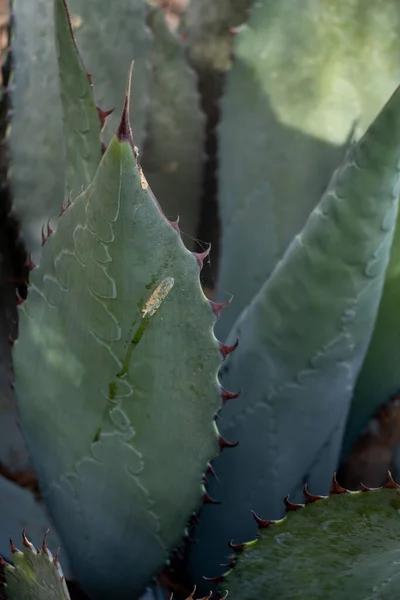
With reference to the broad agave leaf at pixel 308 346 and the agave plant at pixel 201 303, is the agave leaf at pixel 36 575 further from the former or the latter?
the broad agave leaf at pixel 308 346

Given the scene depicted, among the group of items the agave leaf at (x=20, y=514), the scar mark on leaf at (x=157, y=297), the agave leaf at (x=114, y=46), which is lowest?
the agave leaf at (x=20, y=514)

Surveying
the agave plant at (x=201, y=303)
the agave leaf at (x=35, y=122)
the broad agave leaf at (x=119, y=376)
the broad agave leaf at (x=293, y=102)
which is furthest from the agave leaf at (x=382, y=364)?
the agave leaf at (x=35, y=122)

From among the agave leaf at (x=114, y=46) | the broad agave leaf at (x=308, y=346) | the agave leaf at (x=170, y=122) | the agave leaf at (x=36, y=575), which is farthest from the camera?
the agave leaf at (x=170, y=122)

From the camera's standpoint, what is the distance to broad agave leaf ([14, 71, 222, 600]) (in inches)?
22.4

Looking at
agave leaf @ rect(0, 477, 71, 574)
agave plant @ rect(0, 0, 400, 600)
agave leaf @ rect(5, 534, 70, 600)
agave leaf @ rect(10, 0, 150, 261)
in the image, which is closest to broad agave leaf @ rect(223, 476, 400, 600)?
agave plant @ rect(0, 0, 400, 600)

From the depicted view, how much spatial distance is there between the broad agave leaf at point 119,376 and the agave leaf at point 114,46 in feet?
1.30

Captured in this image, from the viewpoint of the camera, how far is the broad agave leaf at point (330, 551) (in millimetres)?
575

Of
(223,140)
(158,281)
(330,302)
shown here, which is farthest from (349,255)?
(223,140)

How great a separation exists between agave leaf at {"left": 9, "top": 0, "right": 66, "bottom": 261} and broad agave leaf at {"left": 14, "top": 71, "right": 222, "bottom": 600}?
0.34m

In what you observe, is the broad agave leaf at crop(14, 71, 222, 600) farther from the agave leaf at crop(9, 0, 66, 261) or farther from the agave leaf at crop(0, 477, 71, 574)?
the agave leaf at crop(9, 0, 66, 261)

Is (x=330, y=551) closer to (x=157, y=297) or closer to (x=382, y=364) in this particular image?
(x=157, y=297)

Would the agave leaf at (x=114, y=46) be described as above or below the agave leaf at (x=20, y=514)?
above

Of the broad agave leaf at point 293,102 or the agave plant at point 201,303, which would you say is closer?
the agave plant at point 201,303

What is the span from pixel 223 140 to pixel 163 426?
1.64 feet
